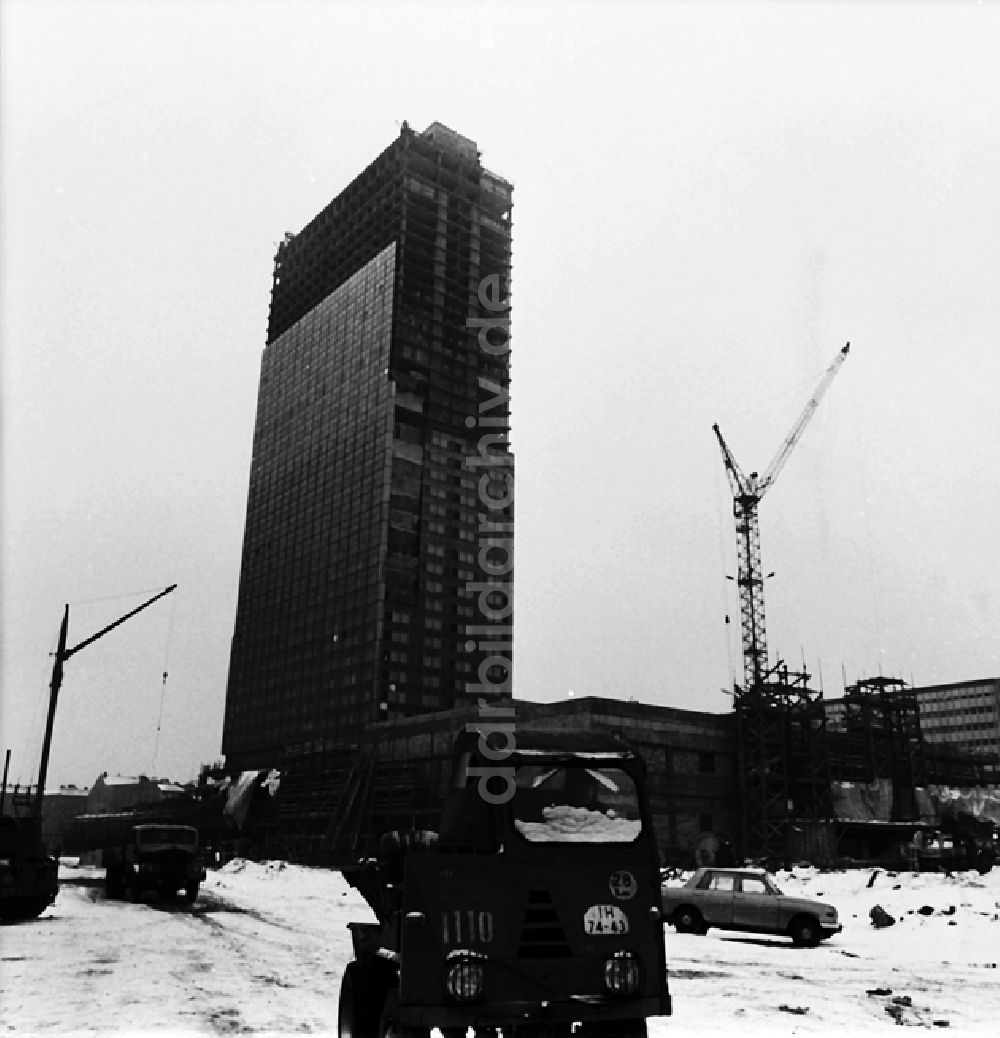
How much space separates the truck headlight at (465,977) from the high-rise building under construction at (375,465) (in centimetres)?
11661

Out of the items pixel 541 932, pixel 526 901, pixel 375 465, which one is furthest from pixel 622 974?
pixel 375 465

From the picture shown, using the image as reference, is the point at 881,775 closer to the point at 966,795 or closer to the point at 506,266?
the point at 966,795

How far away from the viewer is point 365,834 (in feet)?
234

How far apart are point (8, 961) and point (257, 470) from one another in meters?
160

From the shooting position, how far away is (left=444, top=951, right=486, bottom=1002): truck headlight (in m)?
6.11

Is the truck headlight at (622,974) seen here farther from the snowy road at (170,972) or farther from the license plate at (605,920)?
the snowy road at (170,972)

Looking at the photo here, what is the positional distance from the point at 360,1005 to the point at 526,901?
226 centimetres

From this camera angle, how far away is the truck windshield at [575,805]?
Answer: 22.1 feet

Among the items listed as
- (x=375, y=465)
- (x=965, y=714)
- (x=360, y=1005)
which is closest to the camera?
(x=360, y=1005)

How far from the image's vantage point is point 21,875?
69.3 ft

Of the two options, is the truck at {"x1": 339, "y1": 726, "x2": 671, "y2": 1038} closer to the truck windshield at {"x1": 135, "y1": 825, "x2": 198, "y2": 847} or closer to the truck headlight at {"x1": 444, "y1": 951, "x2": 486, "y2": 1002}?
the truck headlight at {"x1": 444, "y1": 951, "x2": 486, "y2": 1002}

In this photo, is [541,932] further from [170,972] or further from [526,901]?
[170,972]

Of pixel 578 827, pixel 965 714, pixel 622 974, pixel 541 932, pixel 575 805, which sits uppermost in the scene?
pixel 965 714

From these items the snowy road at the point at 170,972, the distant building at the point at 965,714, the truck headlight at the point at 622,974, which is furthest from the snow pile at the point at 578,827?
the distant building at the point at 965,714
